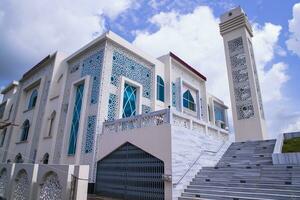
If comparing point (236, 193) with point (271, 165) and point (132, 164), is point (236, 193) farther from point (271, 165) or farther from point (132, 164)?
point (132, 164)

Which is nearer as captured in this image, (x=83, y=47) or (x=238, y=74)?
(x=83, y=47)

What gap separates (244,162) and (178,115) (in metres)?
2.65

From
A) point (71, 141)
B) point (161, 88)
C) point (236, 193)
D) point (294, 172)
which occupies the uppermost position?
point (161, 88)

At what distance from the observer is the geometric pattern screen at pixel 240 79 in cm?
1308

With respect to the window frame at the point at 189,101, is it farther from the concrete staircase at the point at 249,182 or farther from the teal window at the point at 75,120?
the concrete staircase at the point at 249,182

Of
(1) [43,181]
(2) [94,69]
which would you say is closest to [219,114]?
(2) [94,69]

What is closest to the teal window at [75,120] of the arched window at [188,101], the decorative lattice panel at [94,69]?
the decorative lattice panel at [94,69]

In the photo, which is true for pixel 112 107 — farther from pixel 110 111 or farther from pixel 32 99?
pixel 32 99

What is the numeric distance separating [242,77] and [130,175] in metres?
10.5

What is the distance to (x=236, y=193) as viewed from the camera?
4.90 metres

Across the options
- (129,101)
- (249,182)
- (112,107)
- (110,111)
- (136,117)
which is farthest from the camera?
(129,101)

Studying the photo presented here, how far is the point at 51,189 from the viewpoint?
5117mm

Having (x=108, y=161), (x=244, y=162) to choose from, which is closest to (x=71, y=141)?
(x=108, y=161)

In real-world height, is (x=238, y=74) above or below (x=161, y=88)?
above
